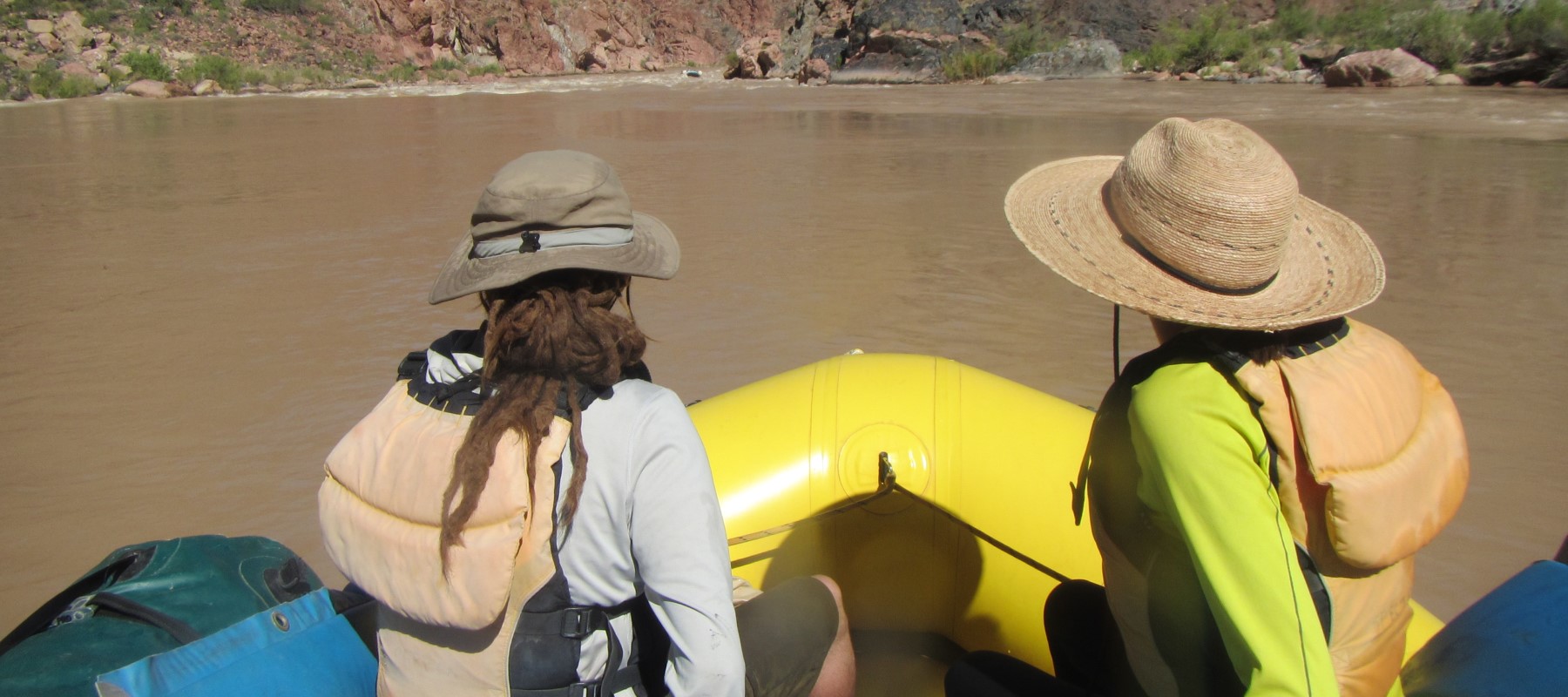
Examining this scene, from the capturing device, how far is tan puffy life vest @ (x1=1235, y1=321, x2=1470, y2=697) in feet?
3.67

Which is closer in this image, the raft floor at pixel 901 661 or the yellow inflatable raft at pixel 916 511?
the yellow inflatable raft at pixel 916 511

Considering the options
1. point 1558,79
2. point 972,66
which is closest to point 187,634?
point 1558,79

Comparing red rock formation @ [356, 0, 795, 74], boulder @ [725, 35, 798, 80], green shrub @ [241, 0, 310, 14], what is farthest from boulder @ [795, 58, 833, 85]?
green shrub @ [241, 0, 310, 14]

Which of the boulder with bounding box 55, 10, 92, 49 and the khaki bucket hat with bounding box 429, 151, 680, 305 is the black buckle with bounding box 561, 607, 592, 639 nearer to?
the khaki bucket hat with bounding box 429, 151, 680, 305

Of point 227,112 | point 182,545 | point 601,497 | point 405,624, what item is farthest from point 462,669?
point 227,112

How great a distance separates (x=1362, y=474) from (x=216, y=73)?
3108cm

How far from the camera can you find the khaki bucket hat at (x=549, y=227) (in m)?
1.25

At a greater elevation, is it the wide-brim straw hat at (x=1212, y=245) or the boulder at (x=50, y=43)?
the boulder at (x=50, y=43)

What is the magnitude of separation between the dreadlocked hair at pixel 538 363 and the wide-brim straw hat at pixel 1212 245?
566 millimetres

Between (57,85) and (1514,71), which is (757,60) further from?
(1514,71)

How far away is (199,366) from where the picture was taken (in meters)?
4.51

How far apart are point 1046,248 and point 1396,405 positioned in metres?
0.44

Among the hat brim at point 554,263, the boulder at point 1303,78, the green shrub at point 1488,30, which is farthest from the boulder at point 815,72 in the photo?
the hat brim at point 554,263

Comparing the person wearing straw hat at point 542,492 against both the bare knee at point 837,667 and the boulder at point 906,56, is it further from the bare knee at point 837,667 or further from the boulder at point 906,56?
the boulder at point 906,56
